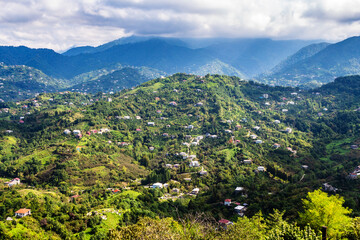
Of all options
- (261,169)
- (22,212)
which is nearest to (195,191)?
(261,169)

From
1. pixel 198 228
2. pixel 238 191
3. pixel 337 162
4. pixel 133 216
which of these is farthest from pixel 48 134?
pixel 337 162

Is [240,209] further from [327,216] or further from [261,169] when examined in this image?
[261,169]

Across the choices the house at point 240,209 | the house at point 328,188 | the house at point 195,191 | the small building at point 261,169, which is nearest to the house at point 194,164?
the house at point 195,191

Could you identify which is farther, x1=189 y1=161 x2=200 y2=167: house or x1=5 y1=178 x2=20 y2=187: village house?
x1=189 y1=161 x2=200 y2=167: house

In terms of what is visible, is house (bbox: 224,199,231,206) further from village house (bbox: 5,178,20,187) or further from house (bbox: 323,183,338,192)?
village house (bbox: 5,178,20,187)

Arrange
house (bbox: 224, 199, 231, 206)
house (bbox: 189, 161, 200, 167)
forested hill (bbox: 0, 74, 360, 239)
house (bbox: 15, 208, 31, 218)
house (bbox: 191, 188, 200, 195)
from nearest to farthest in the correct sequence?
forested hill (bbox: 0, 74, 360, 239) < house (bbox: 15, 208, 31, 218) < house (bbox: 224, 199, 231, 206) < house (bbox: 191, 188, 200, 195) < house (bbox: 189, 161, 200, 167)

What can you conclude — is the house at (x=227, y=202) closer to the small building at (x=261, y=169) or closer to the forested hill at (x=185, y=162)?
the forested hill at (x=185, y=162)

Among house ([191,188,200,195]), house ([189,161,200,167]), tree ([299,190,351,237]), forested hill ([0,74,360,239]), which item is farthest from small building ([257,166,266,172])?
tree ([299,190,351,237])

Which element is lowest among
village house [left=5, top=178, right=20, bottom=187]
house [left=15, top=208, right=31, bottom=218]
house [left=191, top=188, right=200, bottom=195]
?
house [left=191, top=188, right=200, bottom=195]

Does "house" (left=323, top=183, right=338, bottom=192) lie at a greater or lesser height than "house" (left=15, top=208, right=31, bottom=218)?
lesser
